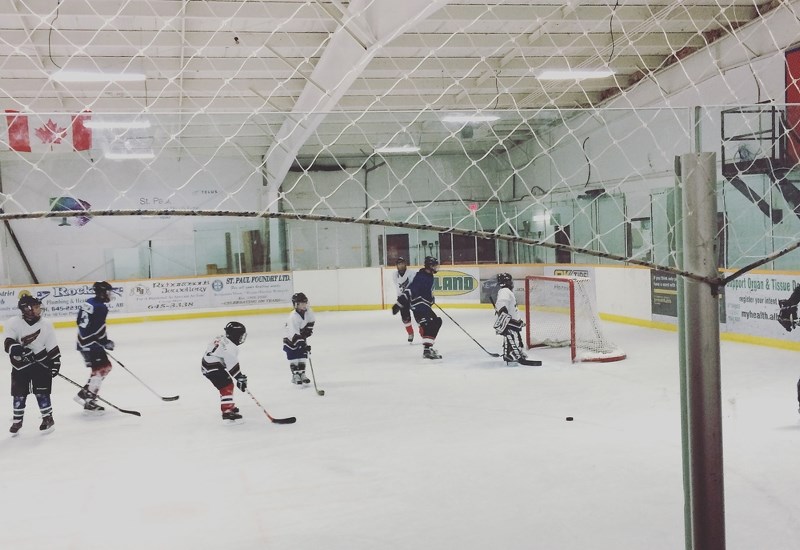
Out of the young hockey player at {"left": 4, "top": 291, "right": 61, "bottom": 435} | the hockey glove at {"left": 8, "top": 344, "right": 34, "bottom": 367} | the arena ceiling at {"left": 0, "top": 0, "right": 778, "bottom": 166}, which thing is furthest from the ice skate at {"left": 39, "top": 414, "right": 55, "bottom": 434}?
the arena ceiling at {"left": 0, "top": 0, "right": 778, "bottom": 166}

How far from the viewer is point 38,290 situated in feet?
41.1

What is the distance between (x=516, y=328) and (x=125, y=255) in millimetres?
11649

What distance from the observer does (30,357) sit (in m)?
4.68

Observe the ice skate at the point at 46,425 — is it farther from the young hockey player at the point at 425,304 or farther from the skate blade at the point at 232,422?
the young hockey player at the point at 425,304

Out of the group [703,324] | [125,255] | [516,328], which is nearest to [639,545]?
[703,324]

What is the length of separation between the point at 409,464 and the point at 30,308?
288 cm

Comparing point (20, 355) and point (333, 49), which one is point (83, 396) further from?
point (333, 49)

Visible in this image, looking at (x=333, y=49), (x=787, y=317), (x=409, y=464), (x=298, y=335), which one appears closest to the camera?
(x=409, y=464)

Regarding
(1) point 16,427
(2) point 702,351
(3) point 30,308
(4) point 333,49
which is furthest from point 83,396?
(2) point 702,351

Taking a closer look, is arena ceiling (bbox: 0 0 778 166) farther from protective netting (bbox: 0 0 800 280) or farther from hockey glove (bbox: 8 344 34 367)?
hockey glove (bbox: 8 344 34 367)

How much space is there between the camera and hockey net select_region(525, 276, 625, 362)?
23.5 feet

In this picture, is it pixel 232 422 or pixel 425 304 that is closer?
pixel 232 422

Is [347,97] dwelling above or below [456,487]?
above

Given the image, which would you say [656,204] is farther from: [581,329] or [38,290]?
[38,290]
